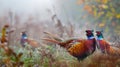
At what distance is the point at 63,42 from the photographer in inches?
223

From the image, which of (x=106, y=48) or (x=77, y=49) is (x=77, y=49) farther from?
(x=106, y=48)

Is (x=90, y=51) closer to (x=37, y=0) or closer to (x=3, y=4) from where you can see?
(x=3, y=4)

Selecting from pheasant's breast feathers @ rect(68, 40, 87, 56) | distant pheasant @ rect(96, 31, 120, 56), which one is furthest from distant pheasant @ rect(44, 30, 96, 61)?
distant pheasant @ rect(96, 31, 120, 56)

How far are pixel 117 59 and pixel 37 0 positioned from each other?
17.5m

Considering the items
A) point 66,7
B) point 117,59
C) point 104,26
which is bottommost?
point 117,59

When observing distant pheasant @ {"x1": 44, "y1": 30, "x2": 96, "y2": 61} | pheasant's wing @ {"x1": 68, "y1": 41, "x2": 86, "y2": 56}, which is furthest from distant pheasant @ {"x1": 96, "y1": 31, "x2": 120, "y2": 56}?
pheasant's wing @ {"x1": 68, "y1": 41, "x2": 86, "y2": 56}

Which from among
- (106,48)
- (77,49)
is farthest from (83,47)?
(106,48)

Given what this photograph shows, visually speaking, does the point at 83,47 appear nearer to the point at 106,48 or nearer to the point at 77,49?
the point at 77,49

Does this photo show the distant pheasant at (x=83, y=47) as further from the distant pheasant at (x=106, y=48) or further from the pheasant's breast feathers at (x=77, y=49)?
the distant pheasant at (x=106, y=48)

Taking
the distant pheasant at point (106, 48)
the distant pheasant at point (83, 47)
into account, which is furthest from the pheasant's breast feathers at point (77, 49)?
→ the distant pheasant at point (106, 48)

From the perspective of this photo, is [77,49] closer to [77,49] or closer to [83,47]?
[77,49]

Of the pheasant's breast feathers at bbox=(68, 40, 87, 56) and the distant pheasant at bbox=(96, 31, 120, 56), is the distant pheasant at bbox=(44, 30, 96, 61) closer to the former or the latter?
the pheasant's breast feathers at bbox=(68, 40, 87, 56)

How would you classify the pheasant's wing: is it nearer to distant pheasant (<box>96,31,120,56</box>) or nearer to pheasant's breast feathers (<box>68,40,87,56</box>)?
pheasant's breast feathers (<box>68,40,87,56</box>)

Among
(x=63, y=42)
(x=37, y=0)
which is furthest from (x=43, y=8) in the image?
(x=63, y=42)
